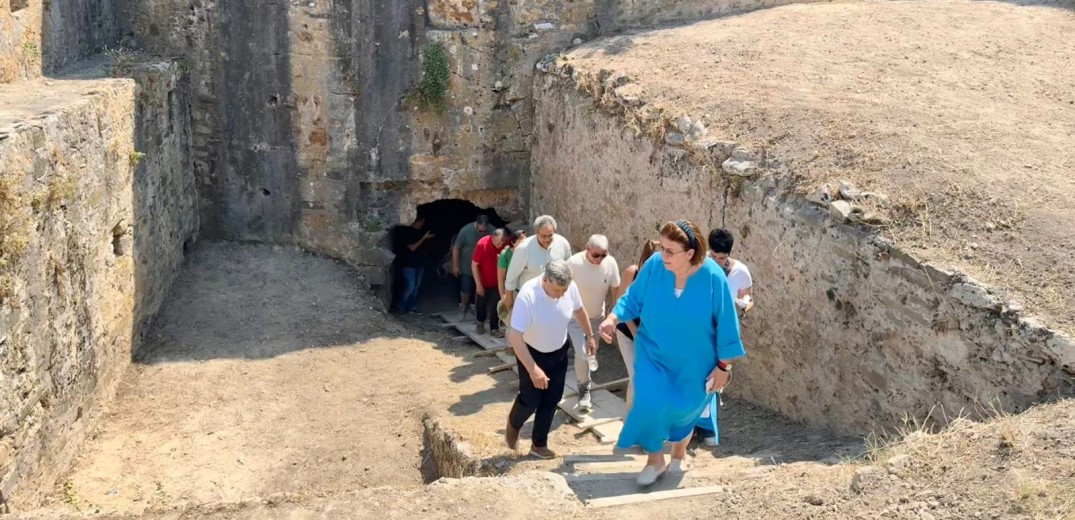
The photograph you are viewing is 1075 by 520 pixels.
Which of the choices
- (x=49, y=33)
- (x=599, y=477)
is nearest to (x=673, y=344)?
(x=599, y=477)

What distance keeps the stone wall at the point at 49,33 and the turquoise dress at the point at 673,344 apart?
5.49m

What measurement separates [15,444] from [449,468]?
2659mm

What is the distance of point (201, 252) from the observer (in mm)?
10594

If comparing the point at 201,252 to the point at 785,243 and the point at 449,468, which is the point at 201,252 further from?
the point at 785,243

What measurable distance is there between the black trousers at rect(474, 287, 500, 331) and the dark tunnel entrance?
0.47m

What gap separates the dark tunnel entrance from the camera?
11641 mm

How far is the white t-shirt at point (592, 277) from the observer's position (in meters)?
7.02

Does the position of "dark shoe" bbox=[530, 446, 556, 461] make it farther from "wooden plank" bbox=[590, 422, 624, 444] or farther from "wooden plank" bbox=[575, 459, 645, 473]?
"wooden plank" bbox=[590, 422, 624, 444]

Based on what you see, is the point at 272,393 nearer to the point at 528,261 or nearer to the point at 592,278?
the point at 528,261

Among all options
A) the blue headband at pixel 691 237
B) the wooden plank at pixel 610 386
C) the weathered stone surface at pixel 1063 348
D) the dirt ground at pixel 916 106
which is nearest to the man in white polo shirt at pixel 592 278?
the wooden plank at pixel 610 386

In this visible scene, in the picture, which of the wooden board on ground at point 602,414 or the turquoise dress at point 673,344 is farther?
the wooden board on ground at point 602,414

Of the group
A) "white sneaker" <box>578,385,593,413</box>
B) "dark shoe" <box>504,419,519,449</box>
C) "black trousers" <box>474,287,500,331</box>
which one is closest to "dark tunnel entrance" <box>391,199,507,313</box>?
"black trousers" <box>474,287,500,331</box>

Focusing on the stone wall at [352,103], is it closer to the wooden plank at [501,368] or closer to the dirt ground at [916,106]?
the dirt ground at [916,106]

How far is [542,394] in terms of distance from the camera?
5.97 m
